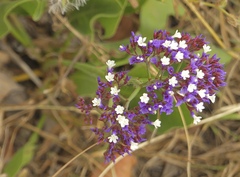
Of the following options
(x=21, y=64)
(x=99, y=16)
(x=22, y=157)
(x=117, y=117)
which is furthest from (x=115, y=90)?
(x=21, y=64)

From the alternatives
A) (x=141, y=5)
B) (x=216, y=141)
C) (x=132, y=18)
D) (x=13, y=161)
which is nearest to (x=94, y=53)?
(x=141, y=5)

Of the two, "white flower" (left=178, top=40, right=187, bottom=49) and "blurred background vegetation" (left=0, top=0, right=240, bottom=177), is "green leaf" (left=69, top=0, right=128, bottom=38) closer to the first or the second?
"blurred background vegetation" (left=0, top=0, right=240, bottom=177)

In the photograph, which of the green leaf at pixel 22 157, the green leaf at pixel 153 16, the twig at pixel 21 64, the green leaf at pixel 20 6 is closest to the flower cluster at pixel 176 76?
the green leaf at pixel 20 6

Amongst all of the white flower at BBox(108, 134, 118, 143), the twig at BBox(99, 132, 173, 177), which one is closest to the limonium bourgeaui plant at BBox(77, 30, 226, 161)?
the white flower at BBox(108, 134, 118, 143)

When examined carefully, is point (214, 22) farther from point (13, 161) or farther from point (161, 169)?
point (13, 161)

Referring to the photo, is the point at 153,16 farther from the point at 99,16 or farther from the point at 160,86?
the point at 160,86

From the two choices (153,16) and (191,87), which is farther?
(153,16)

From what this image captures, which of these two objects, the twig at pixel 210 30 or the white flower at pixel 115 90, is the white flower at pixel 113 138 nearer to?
the white flower at pixel 115 90

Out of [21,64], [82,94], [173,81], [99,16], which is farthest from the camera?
[21,64]
